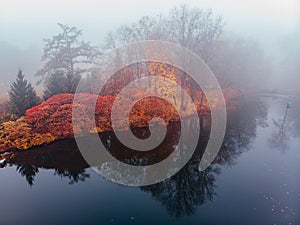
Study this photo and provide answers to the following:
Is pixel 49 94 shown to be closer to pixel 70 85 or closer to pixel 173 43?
pixel 70 85

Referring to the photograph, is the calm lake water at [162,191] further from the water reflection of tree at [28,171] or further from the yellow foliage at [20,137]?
the yellow foliage at [20,137]

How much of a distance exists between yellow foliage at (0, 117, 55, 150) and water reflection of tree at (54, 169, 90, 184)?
159 inches

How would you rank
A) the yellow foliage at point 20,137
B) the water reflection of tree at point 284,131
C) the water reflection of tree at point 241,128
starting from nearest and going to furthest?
1. the water reflection of tree at point 241,128
2. the yellow foliage at point 20,137
3. the water reflection of tree at point 284,131

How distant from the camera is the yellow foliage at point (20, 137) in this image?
13430mm

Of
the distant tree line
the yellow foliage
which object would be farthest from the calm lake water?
the distant tree line

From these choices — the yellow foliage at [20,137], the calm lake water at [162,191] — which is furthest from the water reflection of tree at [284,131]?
the yellow foliage at [20,137]

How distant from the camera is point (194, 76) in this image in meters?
23.4

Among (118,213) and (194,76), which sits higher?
(194,76)

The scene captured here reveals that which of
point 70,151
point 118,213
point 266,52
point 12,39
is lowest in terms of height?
point 118,213

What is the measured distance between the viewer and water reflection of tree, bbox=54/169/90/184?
10445mm

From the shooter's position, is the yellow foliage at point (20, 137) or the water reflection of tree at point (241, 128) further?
the yellow foliage at point (20, 137)

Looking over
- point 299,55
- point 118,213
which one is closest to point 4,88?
point 118,213

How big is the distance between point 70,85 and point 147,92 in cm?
712

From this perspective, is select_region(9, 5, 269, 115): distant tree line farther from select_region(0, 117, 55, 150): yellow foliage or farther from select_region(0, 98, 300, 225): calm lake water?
select_region(0, 98, 300, 225): calm lake water
